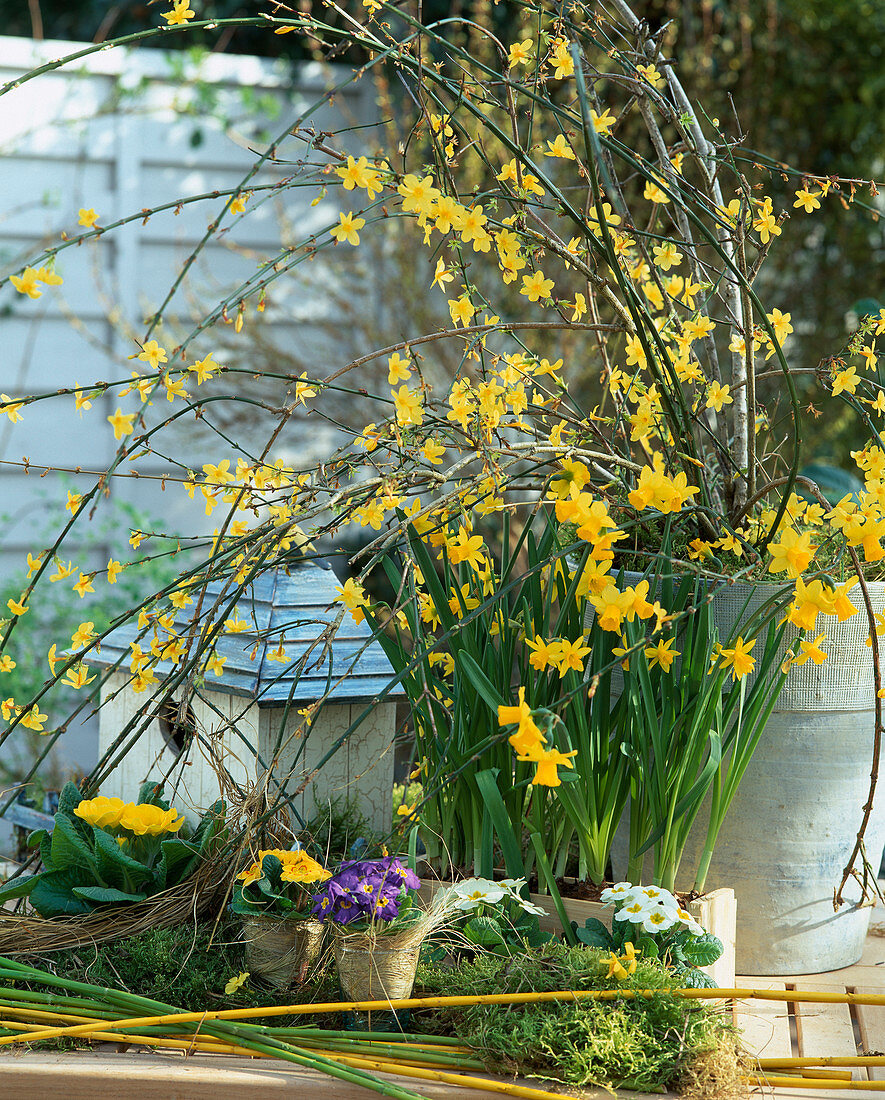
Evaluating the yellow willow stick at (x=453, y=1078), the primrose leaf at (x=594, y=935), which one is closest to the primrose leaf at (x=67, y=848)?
the yellow willow stick at (x=453, y=1078)

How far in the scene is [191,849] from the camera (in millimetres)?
1148

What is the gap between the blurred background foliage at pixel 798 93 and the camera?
3779 millimetres

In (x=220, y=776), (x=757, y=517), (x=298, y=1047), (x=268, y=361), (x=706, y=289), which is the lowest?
(x=298, y=1047)

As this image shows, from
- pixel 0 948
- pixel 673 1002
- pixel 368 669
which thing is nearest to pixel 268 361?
pixel 368 669

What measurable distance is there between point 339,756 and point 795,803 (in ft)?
1.78

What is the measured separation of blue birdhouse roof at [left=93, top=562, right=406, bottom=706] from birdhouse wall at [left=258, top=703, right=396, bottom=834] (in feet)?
0.10

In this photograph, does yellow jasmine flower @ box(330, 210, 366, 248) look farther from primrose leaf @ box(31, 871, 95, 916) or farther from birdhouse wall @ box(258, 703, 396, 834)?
primrose leaf @ box(31, 871, 95, 916)

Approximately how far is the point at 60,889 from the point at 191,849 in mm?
155

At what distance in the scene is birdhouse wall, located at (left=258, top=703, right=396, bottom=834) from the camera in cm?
125

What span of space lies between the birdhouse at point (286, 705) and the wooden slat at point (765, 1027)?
0.46m

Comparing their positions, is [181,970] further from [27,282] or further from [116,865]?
[27,282]

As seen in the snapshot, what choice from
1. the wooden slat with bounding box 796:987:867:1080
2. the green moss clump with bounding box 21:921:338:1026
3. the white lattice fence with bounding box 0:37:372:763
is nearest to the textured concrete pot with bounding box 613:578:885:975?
the wooden slat with bounding box 796:987:867:1080

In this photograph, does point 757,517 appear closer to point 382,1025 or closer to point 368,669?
point 368,669

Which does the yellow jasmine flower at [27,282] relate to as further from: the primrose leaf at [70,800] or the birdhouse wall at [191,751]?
the primrose leaf at [70,800]
